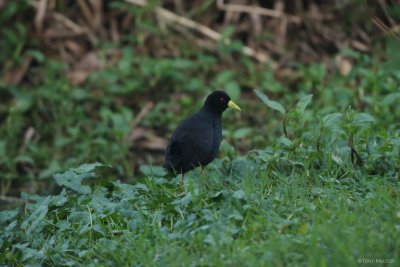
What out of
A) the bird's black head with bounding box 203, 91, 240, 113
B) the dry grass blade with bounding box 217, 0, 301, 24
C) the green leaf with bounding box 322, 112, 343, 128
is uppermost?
the green leaf with bounding box 322, 112, 343, 128

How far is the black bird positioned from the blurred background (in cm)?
158

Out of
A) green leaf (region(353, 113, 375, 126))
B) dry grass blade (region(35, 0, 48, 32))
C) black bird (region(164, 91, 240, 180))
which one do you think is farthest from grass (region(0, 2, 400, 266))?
dry grass blade (region(35, 0, 48, 32))

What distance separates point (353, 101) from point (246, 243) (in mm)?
4186

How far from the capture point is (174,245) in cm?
448

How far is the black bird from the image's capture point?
6.14 metres

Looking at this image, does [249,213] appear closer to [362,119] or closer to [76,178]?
[362,119]

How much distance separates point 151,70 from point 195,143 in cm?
322

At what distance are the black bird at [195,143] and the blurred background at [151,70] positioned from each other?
1585 mm

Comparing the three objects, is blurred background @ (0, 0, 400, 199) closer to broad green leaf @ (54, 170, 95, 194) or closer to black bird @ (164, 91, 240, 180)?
black bird @ (164, 91, 240, 180)

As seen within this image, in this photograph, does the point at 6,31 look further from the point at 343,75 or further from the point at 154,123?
the point at 343,75

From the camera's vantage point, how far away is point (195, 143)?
20.2 feet

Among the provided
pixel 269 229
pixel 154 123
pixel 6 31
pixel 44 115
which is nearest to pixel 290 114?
pixel 269 229

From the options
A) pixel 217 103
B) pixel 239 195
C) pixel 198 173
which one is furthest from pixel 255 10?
pixel 239 195

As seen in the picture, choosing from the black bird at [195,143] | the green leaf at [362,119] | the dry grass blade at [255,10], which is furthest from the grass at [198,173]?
the dry grass blade at [255,10]
